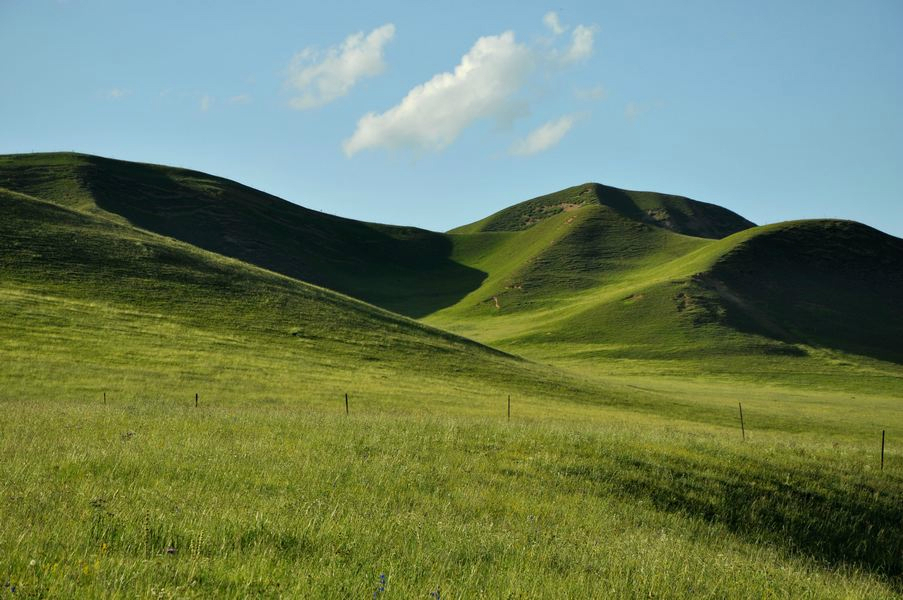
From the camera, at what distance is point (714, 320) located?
120500 millimetres

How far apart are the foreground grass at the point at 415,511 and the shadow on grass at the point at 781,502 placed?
70 millimetres

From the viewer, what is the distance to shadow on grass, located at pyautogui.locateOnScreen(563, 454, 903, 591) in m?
15.0

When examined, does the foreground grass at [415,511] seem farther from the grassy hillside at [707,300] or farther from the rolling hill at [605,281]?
the grassy hillside at [707,300]

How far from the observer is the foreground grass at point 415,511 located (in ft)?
22.4

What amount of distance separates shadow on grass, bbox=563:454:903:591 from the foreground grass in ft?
0.23

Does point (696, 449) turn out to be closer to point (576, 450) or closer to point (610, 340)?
point (576, 450)

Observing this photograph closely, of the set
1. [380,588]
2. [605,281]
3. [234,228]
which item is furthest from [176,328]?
[605,281]

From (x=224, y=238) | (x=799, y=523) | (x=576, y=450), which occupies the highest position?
(x=224, y=238)

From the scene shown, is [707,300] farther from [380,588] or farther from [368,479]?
[380,588]

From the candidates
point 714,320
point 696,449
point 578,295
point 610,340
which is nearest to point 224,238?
point 578,295

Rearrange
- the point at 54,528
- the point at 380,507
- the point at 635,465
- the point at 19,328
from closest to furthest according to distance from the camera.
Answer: the point at 54,528 → the point at 380,507 → the point at 635,465 → the point at 19,328

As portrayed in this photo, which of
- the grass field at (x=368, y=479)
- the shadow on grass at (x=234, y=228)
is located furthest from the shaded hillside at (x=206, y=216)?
the grass field at (x=368, y=479)

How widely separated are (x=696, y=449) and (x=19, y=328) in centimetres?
4069

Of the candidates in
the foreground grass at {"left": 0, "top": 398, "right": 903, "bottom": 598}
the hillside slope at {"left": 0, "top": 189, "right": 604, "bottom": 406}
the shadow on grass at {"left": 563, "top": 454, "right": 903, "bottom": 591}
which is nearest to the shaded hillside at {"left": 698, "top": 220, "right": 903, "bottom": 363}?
the hillside slope at {"left": 0, "top": 189, "right": 604, "bottom": 406}
